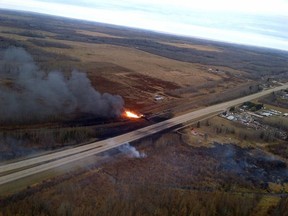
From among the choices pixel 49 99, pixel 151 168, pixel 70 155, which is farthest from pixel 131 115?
pixel 70 155

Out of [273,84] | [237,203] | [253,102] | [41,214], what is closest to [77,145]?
[41,214]

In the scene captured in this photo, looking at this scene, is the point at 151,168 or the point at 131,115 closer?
the point at 151,168

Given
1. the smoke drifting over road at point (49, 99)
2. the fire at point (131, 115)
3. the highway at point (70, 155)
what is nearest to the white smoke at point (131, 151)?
the highway at point (70, 155)

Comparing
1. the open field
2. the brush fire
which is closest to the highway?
the open field

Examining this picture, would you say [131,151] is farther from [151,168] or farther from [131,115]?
[131,115]

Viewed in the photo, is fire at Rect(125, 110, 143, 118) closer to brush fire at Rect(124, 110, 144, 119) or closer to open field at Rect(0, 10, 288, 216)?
brush fire at Rect(124, 110, 144, 119)

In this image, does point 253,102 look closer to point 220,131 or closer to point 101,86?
point 220,131
